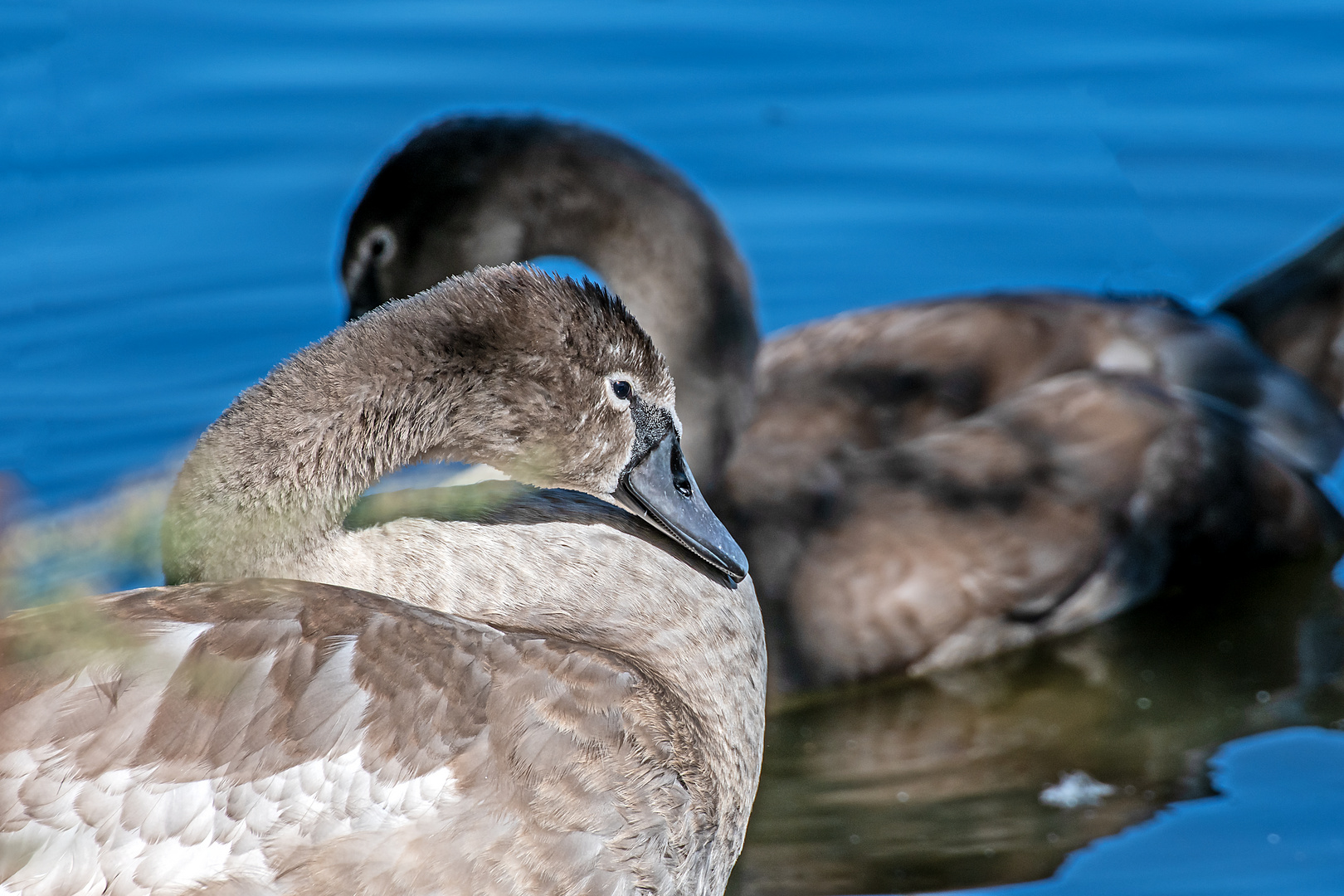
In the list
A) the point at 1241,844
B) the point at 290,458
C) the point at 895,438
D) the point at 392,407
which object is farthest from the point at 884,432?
the point at 290,458

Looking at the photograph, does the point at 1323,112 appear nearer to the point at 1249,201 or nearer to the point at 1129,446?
the point at 1249,201

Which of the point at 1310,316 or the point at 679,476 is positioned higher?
the point at 679,476

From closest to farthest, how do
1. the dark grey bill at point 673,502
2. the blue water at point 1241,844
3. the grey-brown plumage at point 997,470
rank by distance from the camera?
the dark grey bill at point 673,502 → the blue water at point 1241,844 → the grey-brown plumage at point 997,470

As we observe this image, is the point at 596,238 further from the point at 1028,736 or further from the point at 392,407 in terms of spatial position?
the point at 392,407

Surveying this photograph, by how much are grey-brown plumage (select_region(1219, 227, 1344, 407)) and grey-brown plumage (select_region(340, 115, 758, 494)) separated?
191 cm

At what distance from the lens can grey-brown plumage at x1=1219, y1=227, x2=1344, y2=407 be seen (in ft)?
19.5

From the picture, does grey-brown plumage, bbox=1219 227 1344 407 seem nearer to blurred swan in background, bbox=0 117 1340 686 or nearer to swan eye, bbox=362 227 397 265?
blurred swan in background, bbox=0 117 1340 686

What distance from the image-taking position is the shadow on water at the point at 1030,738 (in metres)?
4.28

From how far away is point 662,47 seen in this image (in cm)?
816

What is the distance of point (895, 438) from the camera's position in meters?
5.41

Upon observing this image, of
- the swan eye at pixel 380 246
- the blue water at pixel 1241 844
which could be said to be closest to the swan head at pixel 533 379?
the blue water at pixel 1241 844

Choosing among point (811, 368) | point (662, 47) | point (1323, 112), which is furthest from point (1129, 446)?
point (662, 47)

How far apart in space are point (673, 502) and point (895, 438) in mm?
2046

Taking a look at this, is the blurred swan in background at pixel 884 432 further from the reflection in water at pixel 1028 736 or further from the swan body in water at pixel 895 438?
the reflection in water at pixel 1028 736
